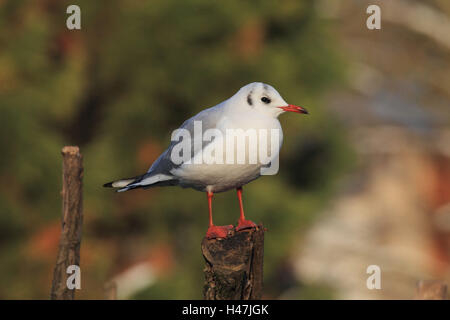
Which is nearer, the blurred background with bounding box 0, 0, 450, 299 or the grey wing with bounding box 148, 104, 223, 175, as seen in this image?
the grey wing with bounding box 148, 104, 223, 175

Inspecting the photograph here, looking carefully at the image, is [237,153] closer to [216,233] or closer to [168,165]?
[168,165]

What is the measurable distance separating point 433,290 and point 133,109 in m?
7.39

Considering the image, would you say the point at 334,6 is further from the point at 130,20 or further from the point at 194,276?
the point at 194,276

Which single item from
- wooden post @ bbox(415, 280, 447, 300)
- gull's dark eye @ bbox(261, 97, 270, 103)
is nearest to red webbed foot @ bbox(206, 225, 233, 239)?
gull's dark eye @ bbox(261, 97, 270, 103)

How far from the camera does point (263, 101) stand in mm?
3184

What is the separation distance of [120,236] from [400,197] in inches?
353

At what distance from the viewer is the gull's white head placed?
10.4 feet

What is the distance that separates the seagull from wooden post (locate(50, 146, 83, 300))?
277mm

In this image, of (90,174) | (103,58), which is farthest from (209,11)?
(90,174)

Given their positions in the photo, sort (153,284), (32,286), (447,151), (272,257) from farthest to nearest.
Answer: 1. (447,151)
2. (272,257)
3. (153,284)
4. (32,286)

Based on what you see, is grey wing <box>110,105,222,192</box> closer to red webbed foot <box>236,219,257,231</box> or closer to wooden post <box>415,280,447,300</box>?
red webbed foot <box>236,219,257,231</box>

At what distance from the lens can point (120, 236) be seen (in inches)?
457

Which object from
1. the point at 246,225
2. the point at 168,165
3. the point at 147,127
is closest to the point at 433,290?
the point at 246,225

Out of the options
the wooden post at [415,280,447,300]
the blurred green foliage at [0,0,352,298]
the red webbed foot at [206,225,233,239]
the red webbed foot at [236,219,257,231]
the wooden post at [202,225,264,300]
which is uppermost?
the blurred green foliage at [0,0,352,298]
